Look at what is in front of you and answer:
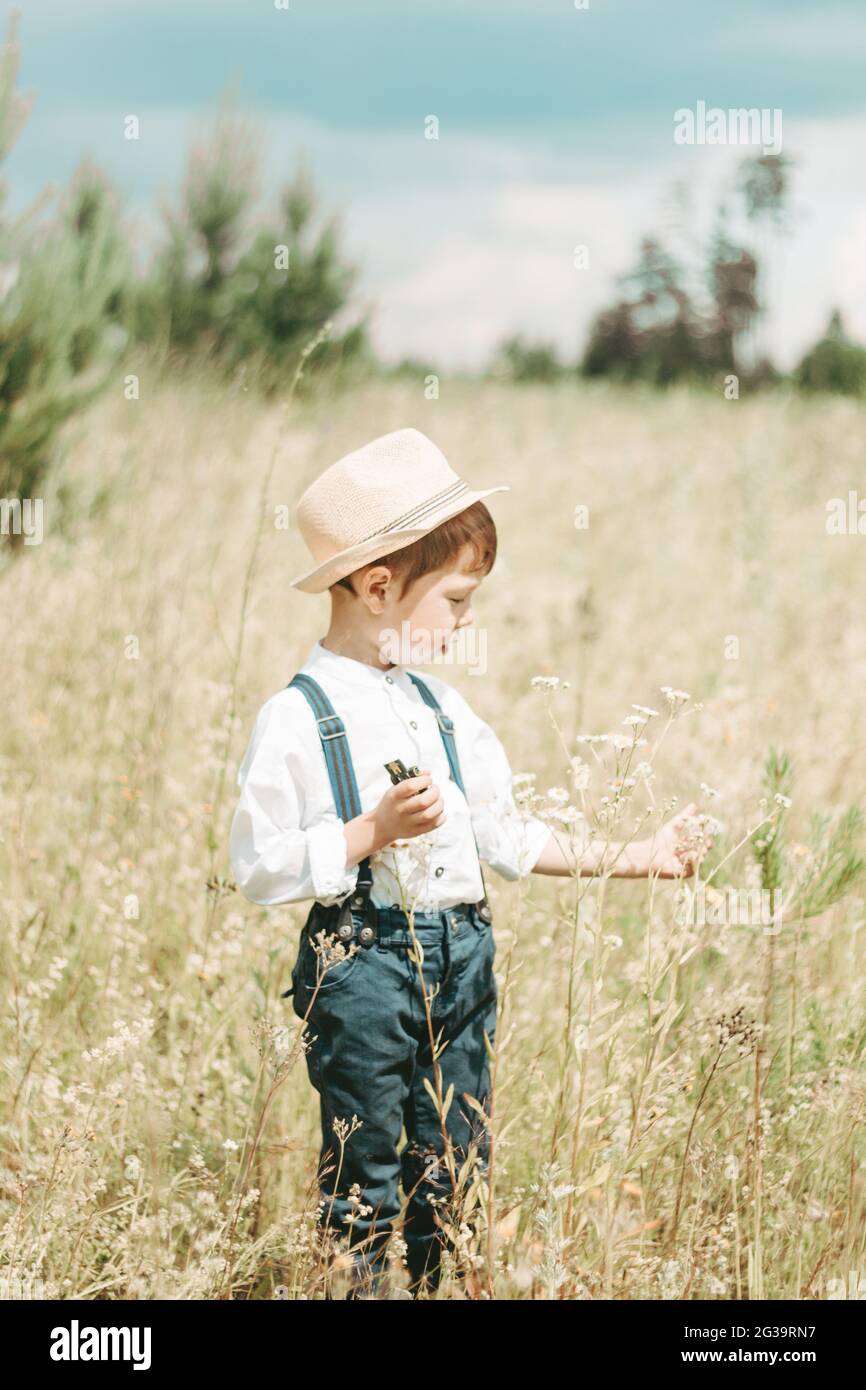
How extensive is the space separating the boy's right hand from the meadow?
0.64 feet

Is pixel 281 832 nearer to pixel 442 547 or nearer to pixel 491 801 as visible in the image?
pixel 491 801

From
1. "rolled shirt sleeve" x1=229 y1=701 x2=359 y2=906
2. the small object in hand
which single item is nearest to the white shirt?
"rolled shirt sleeve" x1=229 y1=701 x2=359 y2=906

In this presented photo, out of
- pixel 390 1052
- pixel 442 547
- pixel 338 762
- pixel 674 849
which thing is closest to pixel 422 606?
pixel 442 547

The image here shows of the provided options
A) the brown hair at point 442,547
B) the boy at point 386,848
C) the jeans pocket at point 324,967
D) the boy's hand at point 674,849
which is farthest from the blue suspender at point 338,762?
the boy's hand at point 674,849

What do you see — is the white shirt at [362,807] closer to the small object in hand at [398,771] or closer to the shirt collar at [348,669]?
the shirt collar at [348,669]

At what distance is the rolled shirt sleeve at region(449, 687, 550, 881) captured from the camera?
207cm

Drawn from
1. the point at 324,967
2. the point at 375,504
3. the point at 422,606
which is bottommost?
the point at 324,967

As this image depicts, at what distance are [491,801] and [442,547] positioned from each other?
0.44 metres

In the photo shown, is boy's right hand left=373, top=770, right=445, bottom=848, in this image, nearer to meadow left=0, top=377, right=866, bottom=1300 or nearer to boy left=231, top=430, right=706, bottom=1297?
boy left=231, top=430, right=706, bottom=1297

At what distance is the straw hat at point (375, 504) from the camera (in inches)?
76.5

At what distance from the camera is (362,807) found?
1.94m
